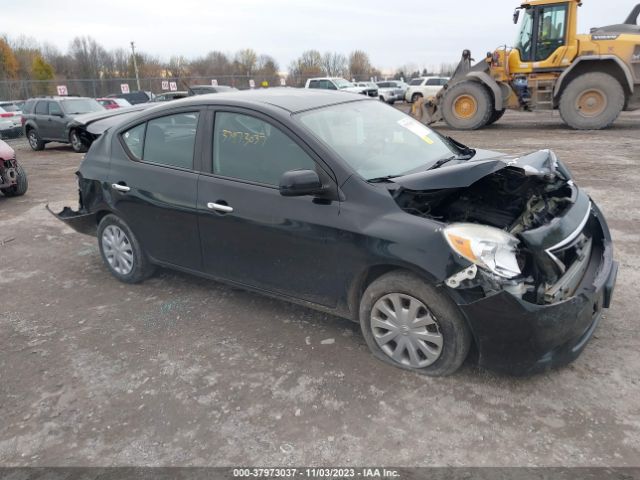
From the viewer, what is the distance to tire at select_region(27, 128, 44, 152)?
15.7 meters

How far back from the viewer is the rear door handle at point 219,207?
360 cm

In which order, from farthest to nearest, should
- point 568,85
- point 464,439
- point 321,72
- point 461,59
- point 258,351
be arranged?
point 321,72 < point 461,59 < point 568,85 < point 258,351 < point 464,439

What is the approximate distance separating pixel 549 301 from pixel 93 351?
3.01 meters

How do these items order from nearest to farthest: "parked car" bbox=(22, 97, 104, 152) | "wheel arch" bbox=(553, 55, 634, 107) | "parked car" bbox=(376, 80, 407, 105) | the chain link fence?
"wheel arch" bbox=(553, 55, 634, 107) → "parked car" bbox=(22, 97, 104, 152) → the chain link fence → "parked car" bbox=(376, 80, 407, 105)

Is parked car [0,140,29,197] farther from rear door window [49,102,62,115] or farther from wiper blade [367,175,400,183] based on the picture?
wiper blade [367,175,400,183]

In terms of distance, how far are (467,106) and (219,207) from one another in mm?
13704

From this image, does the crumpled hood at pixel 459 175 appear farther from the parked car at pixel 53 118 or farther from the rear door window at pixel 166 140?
the parked car at pixel 53 118

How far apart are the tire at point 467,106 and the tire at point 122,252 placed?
1321 centimetres

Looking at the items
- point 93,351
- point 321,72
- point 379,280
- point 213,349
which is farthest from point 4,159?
point 321,72

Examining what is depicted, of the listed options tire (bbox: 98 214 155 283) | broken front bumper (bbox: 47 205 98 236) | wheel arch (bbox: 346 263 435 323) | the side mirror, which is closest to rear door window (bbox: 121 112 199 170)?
tire (bbox: 98 214 155 283)

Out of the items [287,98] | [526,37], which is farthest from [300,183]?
[526,37]

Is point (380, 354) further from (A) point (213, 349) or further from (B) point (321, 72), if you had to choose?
(B) point (321, 72)

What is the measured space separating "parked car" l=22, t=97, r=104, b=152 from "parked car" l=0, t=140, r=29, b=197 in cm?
602

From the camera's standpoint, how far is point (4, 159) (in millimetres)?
8289
